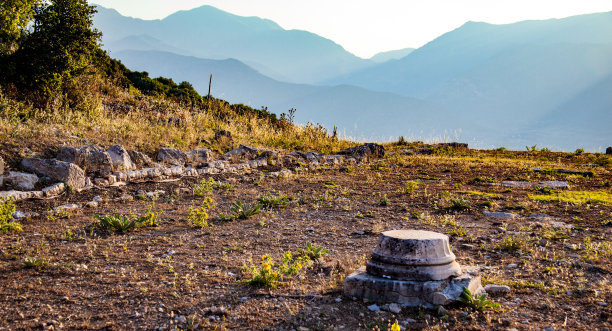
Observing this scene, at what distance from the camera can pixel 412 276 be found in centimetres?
370

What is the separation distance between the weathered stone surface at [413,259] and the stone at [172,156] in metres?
7.02

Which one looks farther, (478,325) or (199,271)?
(199,271)

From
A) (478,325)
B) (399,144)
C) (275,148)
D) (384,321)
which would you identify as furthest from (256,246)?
(399,144)

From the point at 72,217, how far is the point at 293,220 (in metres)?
3.21

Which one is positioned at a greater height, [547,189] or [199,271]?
[547,189]

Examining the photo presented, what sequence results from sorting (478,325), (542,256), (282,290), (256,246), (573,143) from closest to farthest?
(478,325) < (282,290) < (542,256) < (256,246) < (573,143)

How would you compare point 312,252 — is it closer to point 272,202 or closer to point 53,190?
point 272,202

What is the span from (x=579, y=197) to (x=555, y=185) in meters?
2.00

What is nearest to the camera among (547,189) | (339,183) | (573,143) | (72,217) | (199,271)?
(199,271)

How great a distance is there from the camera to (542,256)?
488cm

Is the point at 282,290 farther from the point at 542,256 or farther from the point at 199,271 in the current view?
the point at 542,256

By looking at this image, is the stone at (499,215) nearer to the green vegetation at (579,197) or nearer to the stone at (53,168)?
the green vegetation at (579,197)

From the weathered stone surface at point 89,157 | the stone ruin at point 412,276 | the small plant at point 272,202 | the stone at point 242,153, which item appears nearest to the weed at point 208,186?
the small plant at point 272,202

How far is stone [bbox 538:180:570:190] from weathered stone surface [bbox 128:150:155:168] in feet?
29.7
